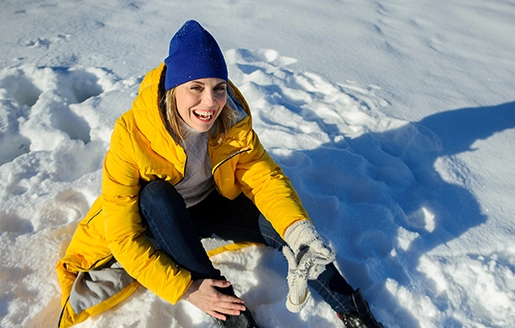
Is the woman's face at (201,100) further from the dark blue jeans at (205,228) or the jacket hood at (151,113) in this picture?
the dark blue jeans at (205,228)

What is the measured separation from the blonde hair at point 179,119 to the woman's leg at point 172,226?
0.22 metres

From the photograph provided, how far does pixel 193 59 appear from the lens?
1.55 meters

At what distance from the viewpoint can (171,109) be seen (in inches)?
64.5

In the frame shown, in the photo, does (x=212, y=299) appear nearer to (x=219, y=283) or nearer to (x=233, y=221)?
(x=219, y=283)

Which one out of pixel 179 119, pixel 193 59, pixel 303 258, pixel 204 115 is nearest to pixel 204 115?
pixel 204 115

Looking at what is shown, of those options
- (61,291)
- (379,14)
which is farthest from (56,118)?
(379,14)

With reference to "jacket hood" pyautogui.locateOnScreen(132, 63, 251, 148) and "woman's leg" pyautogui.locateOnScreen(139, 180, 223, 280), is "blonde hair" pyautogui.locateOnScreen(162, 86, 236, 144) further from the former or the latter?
"woman's leg" pyautogui.locateOnScreen(139, 180, 223, 280)

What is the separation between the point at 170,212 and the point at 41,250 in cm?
87

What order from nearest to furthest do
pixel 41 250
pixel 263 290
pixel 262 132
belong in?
pixel 263 290 < pixel 41 250 < pixel 262 132

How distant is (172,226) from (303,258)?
1.66 feet

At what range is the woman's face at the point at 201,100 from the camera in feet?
5.22

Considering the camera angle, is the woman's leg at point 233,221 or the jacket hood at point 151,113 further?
the woman's leg at point 233,221

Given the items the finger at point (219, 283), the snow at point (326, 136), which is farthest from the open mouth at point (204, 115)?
the snow at point (326, 136)

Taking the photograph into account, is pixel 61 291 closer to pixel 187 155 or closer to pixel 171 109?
pixel 187 155
